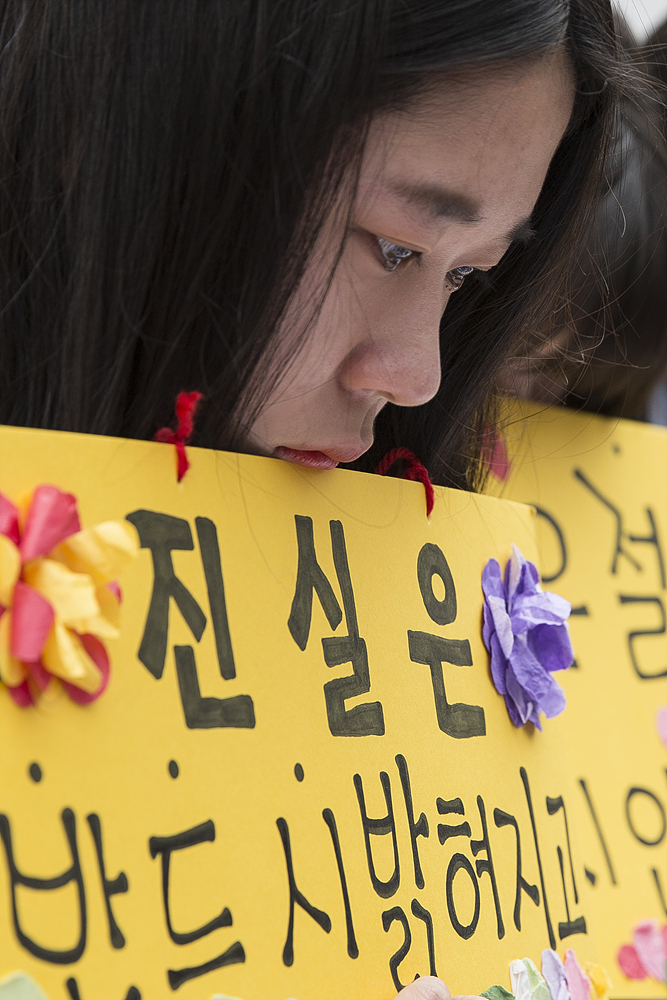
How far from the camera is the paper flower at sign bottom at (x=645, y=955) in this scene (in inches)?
28.9

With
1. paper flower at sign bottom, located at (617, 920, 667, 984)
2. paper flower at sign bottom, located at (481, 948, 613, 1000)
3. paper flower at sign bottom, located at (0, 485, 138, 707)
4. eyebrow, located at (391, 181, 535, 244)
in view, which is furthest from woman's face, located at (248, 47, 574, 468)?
paper flower at sign bottom, located at (617, 920, 667, 984)

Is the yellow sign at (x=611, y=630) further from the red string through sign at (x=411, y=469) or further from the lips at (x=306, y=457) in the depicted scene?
the lips at (x=306, y=457)

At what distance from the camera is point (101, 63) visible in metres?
0.42

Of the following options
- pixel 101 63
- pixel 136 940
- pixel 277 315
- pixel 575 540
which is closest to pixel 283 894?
pixel 136 940

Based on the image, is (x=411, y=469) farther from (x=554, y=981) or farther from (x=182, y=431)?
(x=554, y=981)

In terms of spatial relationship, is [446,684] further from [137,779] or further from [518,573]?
[137,779]

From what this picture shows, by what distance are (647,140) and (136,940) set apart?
69 cm

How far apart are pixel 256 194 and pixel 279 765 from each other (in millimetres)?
245

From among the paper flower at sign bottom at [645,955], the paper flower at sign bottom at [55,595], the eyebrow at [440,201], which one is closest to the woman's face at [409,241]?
the eyebrow at [440,201]

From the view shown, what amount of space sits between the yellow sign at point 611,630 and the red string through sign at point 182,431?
15.2 inches

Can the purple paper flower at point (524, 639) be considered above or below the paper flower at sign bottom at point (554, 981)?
above

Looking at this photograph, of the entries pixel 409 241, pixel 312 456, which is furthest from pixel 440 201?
pixel 312 456

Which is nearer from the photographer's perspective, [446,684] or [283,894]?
[283,894]

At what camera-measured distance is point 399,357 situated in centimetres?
47
